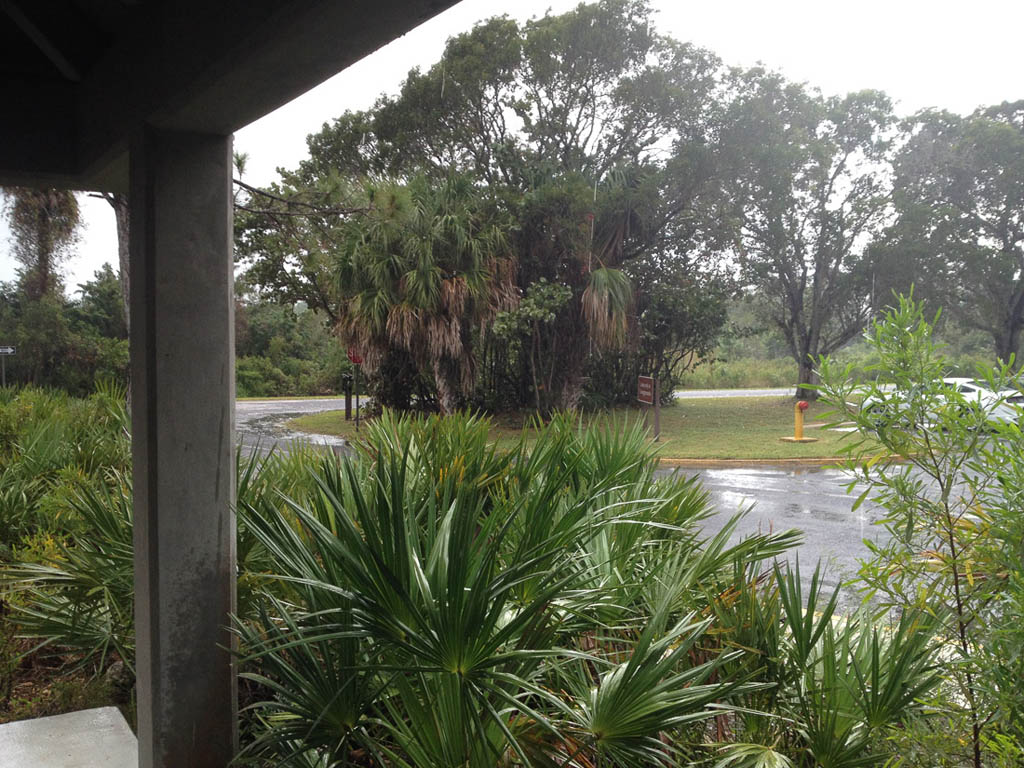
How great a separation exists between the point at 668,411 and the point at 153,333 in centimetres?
931

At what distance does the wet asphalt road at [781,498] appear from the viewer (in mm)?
5559

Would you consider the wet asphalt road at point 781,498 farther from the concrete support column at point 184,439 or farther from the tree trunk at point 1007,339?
the concrete support column at point 184,439

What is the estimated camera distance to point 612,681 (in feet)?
4.67

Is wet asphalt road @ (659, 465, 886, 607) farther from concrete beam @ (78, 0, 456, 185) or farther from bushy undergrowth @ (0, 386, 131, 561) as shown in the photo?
concrete beam @ (78, 0, 456, 185)

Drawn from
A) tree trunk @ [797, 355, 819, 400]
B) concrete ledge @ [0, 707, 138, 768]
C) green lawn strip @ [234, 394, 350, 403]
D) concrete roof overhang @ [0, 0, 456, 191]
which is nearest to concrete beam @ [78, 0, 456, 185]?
concrete roof overhang @ [0, 0, 456, 191]

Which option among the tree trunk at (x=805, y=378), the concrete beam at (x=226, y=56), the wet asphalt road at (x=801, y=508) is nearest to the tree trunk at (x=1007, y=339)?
the wet asphalt road at (x=801, y=508)

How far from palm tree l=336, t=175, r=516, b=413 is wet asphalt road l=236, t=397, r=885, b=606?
3.88 ft

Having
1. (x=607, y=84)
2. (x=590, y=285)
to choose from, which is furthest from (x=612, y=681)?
(x=607, y=84)

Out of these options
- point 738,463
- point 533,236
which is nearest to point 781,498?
point 738,463

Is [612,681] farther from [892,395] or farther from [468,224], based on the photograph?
[468,224]

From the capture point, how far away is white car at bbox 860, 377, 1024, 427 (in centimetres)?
117

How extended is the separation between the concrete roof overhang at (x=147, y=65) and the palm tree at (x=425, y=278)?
20.1ft

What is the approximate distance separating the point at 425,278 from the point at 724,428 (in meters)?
4.16

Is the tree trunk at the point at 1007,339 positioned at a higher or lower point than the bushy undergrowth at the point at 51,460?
higher
